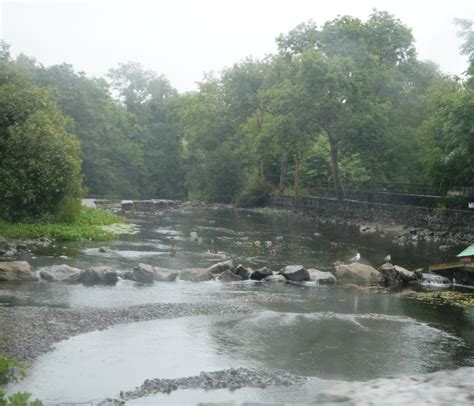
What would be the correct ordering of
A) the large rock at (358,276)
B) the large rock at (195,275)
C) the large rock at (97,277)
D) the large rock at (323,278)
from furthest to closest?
the large rock at (358,276)
the large rock at (323,278)
the large rock at (195,275)
the large rock at (97,277)

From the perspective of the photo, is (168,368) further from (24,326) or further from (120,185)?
(120,185)

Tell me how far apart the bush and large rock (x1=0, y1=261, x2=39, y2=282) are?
49.6m

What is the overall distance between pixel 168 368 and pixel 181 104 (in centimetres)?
8470

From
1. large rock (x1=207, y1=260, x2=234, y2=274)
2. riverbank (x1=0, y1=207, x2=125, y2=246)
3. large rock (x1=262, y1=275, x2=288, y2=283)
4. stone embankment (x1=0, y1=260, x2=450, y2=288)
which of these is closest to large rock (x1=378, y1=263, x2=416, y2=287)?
stone embankment (x1=0, y1=260, x2=450, y2=288)

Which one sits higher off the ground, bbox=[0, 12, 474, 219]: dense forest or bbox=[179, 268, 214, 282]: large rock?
bbox=[0, 12, 474, 219]: dense forest

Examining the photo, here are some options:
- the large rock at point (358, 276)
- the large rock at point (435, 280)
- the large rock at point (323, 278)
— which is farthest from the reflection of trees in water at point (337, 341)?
the large rock at point (435, 280)

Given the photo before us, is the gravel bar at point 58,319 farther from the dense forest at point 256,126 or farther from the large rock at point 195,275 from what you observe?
the dense forest at point 256,126

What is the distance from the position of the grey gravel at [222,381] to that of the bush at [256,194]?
5730cm

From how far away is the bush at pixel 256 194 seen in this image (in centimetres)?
6938

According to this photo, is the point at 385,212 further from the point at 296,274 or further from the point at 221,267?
the point at 221,267

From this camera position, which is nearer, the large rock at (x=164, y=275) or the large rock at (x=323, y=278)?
the large rock at (x=164, y=275)

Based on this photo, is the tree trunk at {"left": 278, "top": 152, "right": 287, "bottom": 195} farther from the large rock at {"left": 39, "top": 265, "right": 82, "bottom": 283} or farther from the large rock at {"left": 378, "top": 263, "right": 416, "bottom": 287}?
the large rock at {"left": 39, "top": 265, "right": 82, "bottom": 283}

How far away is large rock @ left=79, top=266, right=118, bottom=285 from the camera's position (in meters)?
20.7

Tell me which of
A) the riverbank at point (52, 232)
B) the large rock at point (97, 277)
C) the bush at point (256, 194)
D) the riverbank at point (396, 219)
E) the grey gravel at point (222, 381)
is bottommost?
Result: the grey gravel at point (222, 381)
